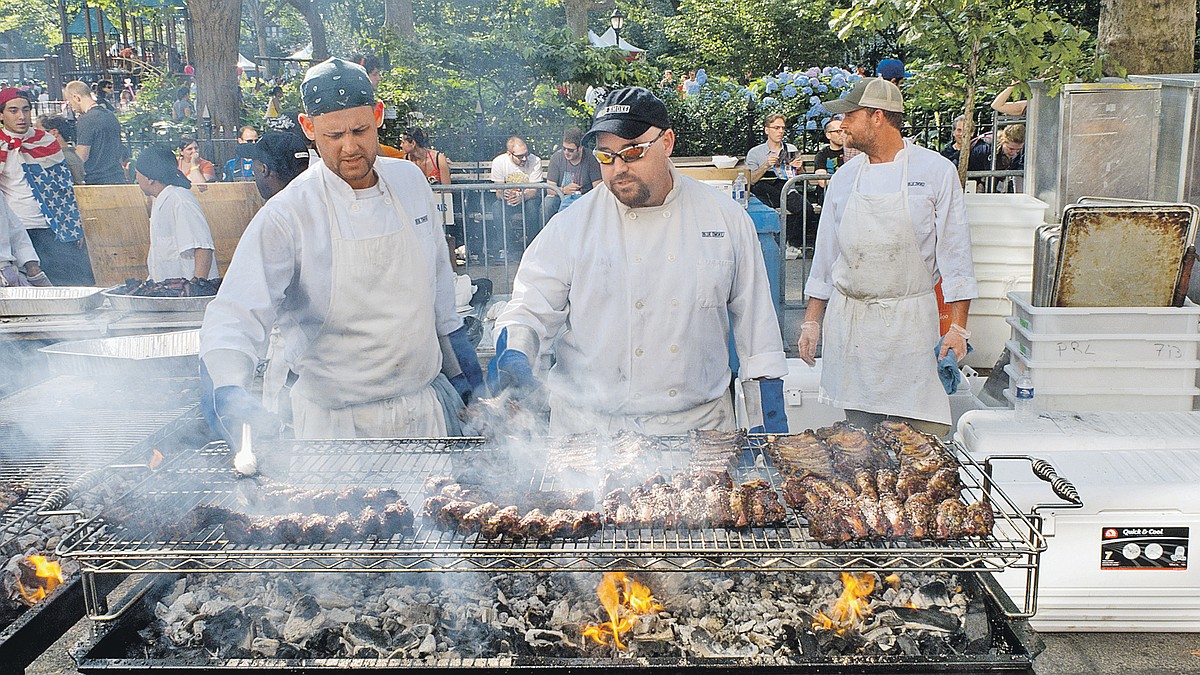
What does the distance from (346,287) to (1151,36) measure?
23.1 ft

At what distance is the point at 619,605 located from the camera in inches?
110

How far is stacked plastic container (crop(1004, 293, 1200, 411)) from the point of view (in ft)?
14.1

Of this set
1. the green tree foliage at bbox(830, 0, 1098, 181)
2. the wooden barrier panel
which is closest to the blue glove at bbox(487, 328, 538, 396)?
the green tree foliage at bbox(830, 0, 1098, 181)

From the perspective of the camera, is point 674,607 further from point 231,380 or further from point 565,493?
point 231,380

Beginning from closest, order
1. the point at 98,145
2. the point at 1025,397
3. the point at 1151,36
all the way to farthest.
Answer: the point at 1025,397, the point at 1151,36, the point at 98,145

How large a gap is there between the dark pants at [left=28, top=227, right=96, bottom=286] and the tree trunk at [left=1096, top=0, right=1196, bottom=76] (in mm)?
9665

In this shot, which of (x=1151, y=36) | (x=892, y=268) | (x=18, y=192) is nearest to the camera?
(x=892, y=268)

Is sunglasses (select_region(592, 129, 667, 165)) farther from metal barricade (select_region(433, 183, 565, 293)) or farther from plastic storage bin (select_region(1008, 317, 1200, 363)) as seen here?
metal barricade (select_region(433, 183, 565, 293))

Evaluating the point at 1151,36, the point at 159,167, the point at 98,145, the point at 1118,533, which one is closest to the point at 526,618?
the point at 1118,533

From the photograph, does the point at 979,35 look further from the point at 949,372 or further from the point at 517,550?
the point at 517,550

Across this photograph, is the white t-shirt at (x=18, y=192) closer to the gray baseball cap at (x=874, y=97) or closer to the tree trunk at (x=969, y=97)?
the gray baseball cap at (x=874, y=97)

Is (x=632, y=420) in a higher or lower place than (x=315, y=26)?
lower

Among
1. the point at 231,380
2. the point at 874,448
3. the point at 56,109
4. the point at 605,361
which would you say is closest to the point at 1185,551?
the point at 874,448

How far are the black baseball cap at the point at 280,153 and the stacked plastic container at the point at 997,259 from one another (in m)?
5.09
